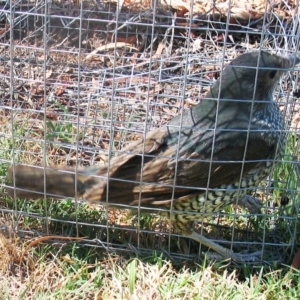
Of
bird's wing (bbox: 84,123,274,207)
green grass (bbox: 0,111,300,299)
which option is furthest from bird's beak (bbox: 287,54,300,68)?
green grass (bbox: 0,111,300,299)

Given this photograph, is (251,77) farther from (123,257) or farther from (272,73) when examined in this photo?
(123,257)

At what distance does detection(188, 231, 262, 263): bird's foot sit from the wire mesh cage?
0.05m

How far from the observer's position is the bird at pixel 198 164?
296 cm

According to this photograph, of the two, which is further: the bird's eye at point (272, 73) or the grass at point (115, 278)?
the bird's eye at point (272, 73)

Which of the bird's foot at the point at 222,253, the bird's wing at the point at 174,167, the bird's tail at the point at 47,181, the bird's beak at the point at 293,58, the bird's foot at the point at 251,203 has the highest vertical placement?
the bird's beak at the point at 293,58

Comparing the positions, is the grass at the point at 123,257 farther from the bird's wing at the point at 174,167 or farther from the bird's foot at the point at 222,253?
the bird's wing at the point at 174,167

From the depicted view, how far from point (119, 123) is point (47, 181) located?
3.96 feet

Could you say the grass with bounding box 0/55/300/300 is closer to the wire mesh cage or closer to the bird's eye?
the wire mesh cage

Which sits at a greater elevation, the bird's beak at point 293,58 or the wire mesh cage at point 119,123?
the bird's beak at point 293,58

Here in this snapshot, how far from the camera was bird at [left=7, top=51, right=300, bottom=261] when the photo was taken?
296cm

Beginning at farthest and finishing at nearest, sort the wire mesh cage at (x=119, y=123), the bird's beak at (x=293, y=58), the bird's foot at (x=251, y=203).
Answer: the bird's foot at (x=251, y=203), the wire mesh cage at (x=119, y=123), the bird's beak at (x=293, y=58)

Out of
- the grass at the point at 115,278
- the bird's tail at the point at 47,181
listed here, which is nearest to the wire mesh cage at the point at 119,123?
the bird's tail at the point at 47,181

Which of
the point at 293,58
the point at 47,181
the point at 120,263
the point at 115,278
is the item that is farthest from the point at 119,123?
the point at 293,58

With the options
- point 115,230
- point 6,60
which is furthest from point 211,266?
point 6,60
